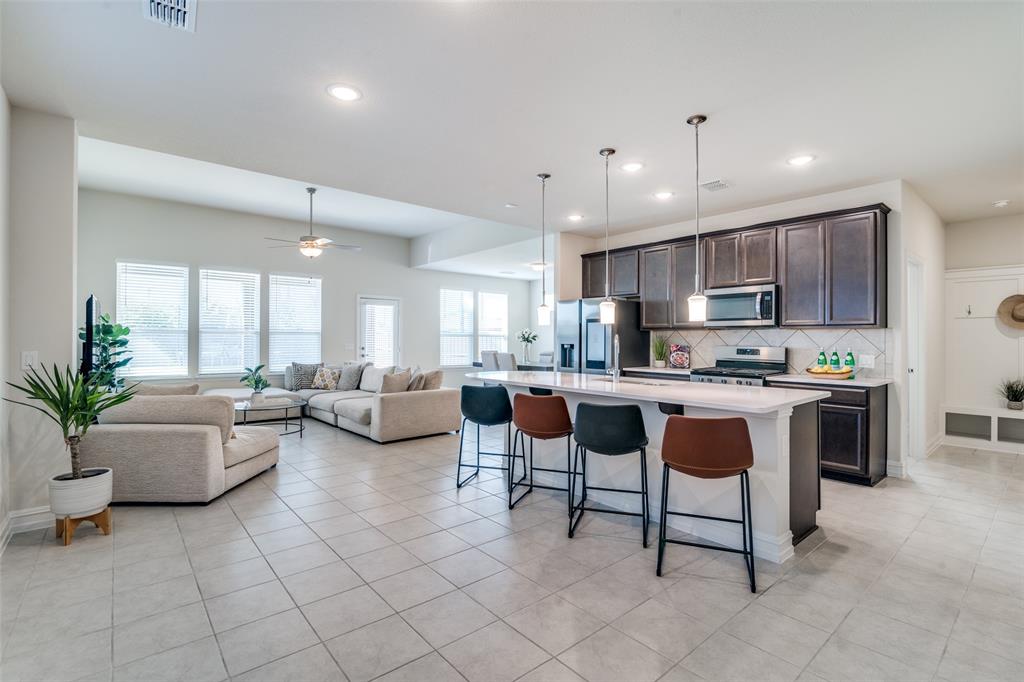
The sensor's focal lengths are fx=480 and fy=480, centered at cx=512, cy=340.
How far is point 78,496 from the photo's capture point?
2.92m

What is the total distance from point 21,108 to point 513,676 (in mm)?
4340

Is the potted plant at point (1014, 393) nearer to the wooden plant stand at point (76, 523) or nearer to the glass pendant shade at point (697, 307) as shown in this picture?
the glass pendant shade at point (697, 307)

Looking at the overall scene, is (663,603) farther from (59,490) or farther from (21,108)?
(21,108)

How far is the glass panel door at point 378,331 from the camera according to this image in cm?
889

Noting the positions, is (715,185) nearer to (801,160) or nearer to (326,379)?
(801,160)

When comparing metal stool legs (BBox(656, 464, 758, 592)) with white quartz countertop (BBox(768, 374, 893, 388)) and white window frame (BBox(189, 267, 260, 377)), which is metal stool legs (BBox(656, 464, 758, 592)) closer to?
white quartz countertop (BBox(768, 374, 893, 388))

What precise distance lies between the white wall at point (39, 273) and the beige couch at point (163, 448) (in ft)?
1.01

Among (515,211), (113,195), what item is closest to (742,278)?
(515,211)

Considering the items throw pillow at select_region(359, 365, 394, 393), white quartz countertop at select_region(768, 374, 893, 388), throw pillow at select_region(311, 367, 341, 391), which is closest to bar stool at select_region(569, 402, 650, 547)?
white quartz countertop at select_region(768, 374, 893, 388)

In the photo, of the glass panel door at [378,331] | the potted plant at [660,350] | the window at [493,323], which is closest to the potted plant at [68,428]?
the potted plant at [660,350]

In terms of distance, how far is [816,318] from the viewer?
14.9 ft

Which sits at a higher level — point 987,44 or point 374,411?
point 987,44

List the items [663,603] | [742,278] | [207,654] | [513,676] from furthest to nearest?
[742,278], [663,603], [207,654], [513,676]

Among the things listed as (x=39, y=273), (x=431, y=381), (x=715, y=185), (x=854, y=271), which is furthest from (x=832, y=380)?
(x=39, y=273)
